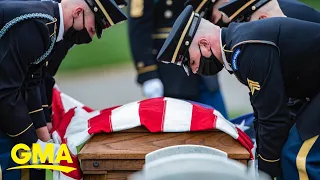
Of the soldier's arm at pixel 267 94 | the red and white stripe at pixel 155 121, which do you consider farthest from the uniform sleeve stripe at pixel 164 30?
the soldier's arm at pixel 267 94

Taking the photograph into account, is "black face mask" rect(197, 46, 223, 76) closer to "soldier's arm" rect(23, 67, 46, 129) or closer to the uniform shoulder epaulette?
the uniform shoulder epaulette

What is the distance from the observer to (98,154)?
9.86 feet

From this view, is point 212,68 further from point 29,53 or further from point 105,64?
point 105,64

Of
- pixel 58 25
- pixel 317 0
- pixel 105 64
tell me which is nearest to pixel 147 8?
pixel 58 25

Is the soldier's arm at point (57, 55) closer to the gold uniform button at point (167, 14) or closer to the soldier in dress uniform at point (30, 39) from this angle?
the soldier in dress uniform at point (30, 39)

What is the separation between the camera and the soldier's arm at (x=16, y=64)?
118 inches

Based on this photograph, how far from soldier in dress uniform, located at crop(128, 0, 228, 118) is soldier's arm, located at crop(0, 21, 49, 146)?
4.47 ft

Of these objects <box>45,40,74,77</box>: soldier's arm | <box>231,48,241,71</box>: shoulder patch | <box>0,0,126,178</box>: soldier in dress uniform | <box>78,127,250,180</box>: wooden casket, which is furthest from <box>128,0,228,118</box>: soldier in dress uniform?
<box>231,48,241,71</box>: shoulder patch

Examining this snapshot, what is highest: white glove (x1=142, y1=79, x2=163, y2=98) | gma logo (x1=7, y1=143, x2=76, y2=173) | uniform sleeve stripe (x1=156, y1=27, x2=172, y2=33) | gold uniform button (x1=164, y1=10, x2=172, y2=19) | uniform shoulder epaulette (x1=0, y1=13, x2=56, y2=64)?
uniform shoulder epaulette (x1=0, y1=13, x2=56, y2=64)

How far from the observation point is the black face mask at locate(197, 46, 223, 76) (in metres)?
3.16

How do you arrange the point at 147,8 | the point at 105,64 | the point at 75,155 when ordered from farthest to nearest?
the point at 105,64, the point at 147,8, the point at 75,155

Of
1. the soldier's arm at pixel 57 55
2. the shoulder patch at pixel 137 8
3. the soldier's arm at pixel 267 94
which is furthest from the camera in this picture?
the shoulder patch at pixel 137 8

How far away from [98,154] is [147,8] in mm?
1585

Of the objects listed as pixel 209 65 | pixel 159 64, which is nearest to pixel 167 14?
pixel 159 64
